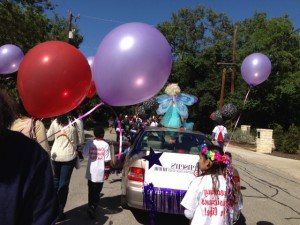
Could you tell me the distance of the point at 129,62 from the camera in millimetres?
4078

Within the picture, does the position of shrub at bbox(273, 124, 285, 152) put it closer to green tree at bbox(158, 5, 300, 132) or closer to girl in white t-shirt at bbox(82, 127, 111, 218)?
green tree at bbox(158, 5, 300, 132)

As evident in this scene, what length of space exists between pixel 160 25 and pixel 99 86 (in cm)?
4931

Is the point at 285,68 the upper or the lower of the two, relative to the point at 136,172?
upper

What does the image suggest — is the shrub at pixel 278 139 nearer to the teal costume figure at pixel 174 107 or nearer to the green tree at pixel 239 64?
the green tree at pixel 239 64

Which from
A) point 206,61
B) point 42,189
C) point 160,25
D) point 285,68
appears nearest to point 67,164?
point 42,189

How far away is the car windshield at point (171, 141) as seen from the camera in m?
6.09

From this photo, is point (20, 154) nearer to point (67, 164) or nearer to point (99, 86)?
point (99, 86)

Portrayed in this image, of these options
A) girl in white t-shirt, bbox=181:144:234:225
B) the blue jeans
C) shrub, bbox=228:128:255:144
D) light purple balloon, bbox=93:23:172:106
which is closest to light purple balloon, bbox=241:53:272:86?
light purple balloon, bbox=93:23:172:106

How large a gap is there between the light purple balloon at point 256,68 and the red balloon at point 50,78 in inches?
200

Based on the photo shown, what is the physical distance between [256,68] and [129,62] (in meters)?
4.51

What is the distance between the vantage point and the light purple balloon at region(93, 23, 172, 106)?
160 inches

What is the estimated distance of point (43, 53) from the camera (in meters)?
3.48

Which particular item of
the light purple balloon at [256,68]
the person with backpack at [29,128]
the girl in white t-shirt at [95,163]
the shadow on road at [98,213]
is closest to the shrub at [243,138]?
the light purple balloon at [256,68]

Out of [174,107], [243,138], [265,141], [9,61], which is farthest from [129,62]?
[243,138]
